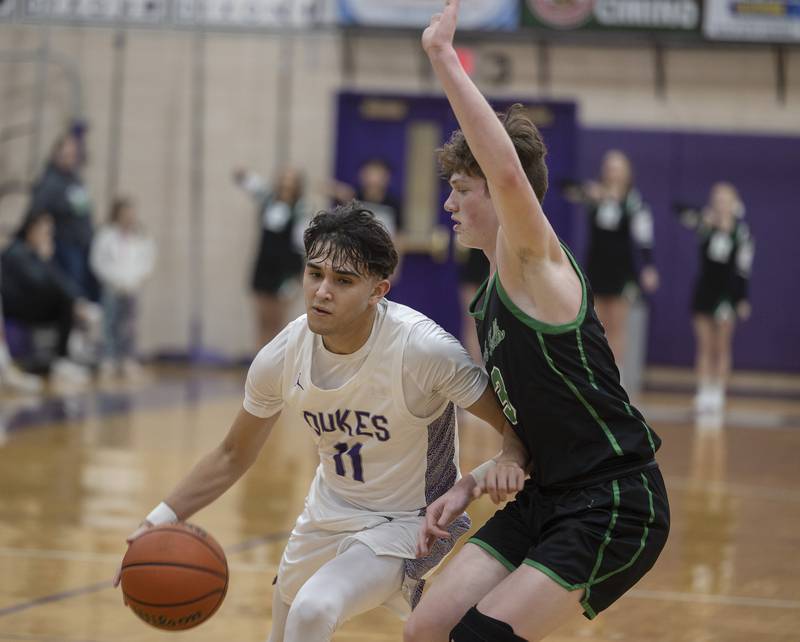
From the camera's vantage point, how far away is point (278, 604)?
360cm

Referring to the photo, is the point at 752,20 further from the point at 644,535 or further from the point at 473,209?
the point at 644,535

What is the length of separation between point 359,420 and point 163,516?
61 centimetres

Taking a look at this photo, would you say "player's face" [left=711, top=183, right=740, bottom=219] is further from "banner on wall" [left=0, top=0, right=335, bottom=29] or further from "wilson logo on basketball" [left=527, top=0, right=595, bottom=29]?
"banner on wall" [left=0, top=0, right=335, bottom=29]

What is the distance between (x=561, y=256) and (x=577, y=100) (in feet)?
35.3

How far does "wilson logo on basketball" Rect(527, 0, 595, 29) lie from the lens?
42.9 ft

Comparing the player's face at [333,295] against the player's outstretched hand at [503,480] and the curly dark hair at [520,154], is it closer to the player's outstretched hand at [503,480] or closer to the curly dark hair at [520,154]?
the curly dark hair at [520,154]

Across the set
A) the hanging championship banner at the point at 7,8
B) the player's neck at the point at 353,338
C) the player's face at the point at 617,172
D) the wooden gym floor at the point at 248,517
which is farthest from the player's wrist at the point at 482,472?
the hanging championship banner at the point at 7,8

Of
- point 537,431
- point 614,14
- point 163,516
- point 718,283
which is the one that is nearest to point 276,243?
point 614,14

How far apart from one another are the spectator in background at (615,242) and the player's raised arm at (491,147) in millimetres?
8668

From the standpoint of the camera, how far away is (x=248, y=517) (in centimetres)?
639

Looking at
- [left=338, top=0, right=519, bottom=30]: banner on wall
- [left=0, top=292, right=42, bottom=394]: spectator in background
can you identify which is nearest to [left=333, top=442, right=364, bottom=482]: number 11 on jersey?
[left=0, top=292, right=42, bottom=394]: spectator in background

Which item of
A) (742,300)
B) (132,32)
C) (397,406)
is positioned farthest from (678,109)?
(397,406)

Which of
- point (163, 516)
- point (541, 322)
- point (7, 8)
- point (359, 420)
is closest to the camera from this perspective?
point (541, 322)

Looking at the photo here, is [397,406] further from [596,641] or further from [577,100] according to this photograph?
[577,100]
